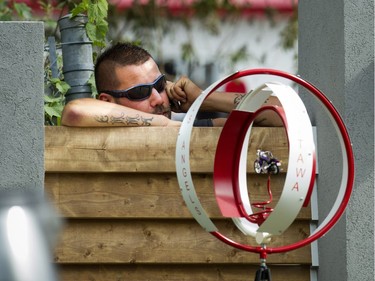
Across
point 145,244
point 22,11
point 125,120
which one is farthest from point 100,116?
point 22,11

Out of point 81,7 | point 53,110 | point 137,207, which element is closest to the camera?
point 137,207

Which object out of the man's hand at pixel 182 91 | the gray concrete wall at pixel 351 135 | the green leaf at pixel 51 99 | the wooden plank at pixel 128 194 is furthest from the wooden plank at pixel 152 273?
the green leaf at pixel 51 99

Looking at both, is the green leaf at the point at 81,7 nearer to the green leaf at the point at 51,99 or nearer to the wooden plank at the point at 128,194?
the green leaf at the point at 51,99

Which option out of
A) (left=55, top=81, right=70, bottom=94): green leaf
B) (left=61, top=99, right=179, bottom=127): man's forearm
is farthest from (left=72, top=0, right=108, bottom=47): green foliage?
(left=61, top=99, right=179, bottom=127): man's forearm

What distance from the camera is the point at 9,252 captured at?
A: 2.59m

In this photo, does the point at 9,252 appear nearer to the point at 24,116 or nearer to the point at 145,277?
the point at 24,116

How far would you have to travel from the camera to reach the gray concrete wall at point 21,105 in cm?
500

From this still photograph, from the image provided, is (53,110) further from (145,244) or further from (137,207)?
(145,244)

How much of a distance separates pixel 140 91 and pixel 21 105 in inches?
29.8

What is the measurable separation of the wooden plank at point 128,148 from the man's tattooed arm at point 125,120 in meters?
0.03

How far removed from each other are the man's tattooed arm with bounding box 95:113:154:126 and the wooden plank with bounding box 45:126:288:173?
0.09ft

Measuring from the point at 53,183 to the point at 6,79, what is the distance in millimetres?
577

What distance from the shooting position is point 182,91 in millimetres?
5816

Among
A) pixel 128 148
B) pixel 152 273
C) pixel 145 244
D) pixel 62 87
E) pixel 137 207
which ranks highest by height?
pixel 62 87
